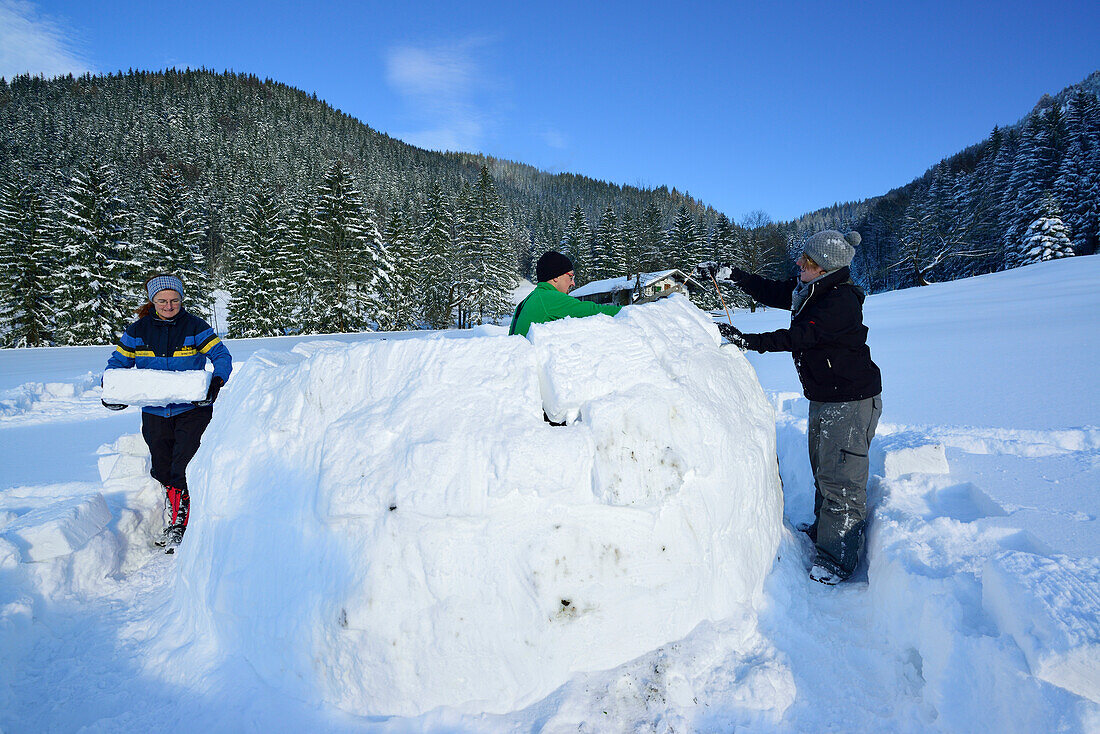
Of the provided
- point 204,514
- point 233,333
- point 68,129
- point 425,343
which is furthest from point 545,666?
point 68,129

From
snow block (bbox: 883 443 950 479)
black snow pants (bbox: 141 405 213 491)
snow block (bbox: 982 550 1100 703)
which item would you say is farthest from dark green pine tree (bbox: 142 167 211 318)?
snow block (bbox: 982 550 1100 703)


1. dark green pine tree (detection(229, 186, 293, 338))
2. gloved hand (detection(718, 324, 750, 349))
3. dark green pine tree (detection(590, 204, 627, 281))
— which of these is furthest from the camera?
dark green pine tree (detection(590, 204, 627, 281))

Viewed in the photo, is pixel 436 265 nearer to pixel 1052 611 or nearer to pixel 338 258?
pixel 338 258

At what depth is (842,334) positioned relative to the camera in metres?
2.95

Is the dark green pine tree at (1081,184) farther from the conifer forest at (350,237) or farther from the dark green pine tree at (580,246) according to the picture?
the dark green pine tree at (580,246)

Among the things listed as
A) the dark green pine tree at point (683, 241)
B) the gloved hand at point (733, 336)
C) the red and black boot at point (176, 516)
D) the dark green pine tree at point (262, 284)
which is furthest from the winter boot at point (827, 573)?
the dark green pine tree at point (683, 241)

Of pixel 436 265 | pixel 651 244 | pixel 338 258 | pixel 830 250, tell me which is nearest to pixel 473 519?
pixel 830 250

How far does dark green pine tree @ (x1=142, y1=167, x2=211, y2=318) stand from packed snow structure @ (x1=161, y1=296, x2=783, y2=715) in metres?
31.7

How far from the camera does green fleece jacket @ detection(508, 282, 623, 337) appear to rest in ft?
9.78

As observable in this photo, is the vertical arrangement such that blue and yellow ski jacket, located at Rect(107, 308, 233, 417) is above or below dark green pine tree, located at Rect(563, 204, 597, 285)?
below

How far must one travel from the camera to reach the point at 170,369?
389 cm

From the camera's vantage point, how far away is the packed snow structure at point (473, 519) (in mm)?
2188

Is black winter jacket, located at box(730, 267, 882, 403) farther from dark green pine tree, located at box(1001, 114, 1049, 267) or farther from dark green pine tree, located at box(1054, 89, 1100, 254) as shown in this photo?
dark green pine tree, located at box(1001, 114, 1049, 267)

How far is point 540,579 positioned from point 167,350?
358 cm
